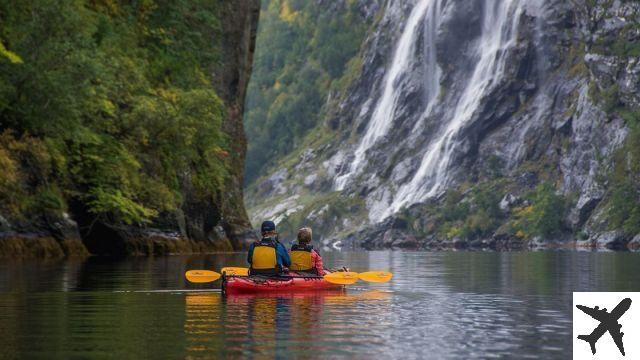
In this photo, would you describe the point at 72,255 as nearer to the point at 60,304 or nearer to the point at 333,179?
the point at 60,304

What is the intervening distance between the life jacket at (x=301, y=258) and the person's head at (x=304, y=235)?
136mm

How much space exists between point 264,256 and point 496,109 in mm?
125805

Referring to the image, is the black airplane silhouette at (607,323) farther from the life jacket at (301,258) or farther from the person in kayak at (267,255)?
the life jacket at (301,258)

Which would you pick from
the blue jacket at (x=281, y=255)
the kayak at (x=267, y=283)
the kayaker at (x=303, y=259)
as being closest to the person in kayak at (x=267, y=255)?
the blue jacket at (x=281, y=255)

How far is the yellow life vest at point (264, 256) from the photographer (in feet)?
80.1

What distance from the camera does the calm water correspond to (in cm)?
1494

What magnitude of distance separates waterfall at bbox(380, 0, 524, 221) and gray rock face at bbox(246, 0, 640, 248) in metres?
0.18

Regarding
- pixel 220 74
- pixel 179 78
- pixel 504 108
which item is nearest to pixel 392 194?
pixel 504 108

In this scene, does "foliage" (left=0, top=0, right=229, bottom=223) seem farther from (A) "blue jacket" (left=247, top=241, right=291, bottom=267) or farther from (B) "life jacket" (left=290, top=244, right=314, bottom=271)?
(A) "blue jacket" (left=247, top=241, right=291, bottom=267)

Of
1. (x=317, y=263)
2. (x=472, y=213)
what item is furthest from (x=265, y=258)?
(x=472, y=213)

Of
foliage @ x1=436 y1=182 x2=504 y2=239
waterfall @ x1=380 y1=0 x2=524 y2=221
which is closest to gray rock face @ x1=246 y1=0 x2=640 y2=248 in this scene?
waterfall @ x1=380 y1=0 x2=524 y2=221

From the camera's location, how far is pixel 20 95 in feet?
153

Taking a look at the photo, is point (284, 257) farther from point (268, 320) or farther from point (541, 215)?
point (541, 215)

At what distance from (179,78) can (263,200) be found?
127 metres
